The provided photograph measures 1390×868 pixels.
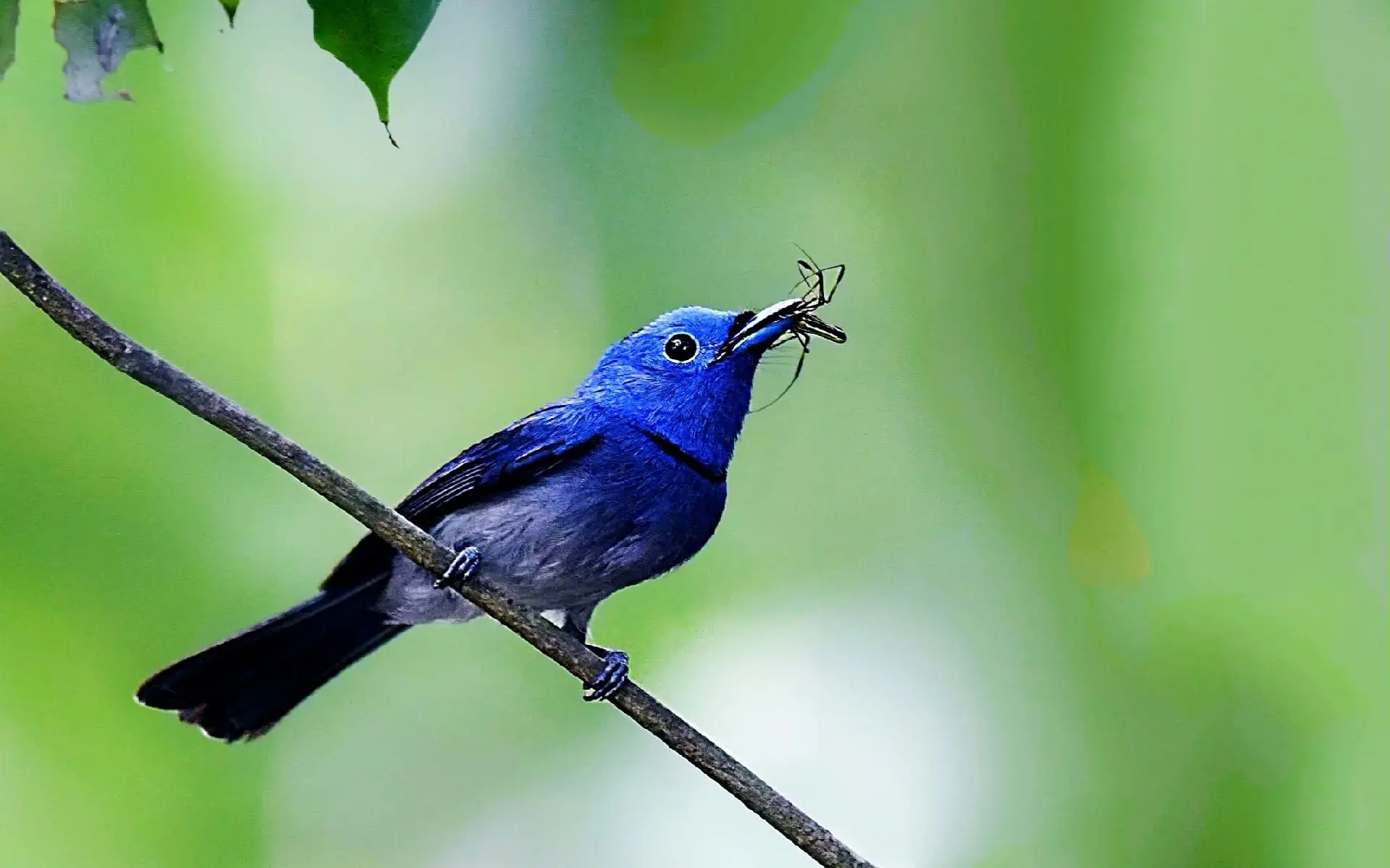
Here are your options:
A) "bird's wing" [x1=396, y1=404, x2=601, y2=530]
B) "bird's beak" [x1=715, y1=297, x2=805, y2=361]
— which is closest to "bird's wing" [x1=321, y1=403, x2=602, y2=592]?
"bird's wing" [x1=396, y1=404, x2=601, y2=530]

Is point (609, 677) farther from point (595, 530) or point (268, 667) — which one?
point (268, 667)

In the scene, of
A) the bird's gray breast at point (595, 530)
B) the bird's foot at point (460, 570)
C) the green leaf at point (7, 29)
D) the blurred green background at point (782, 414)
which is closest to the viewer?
the green leaf at point (7, 29)

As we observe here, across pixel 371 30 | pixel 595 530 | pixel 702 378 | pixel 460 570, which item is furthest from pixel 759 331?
pixel 371 30

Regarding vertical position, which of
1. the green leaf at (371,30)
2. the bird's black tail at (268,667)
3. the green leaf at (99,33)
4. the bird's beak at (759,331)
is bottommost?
the bird's black tail at (268,667)

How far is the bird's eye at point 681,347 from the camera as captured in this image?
1.08 metres

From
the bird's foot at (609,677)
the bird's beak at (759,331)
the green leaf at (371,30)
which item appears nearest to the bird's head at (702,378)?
the bird's beak at (759,331)

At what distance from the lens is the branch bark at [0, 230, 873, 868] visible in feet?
2.45

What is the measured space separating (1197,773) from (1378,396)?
501 mm

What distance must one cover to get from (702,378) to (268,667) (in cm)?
45

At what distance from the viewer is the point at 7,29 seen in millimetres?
703

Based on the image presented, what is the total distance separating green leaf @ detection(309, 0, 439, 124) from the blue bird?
0.42 m

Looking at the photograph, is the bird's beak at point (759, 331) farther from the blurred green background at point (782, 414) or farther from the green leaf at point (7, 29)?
the green leaf at point (7, 29)

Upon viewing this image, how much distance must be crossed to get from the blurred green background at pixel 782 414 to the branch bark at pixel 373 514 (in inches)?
16.3

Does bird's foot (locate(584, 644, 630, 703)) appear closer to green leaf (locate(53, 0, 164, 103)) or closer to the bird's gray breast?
the bird's gray breast
